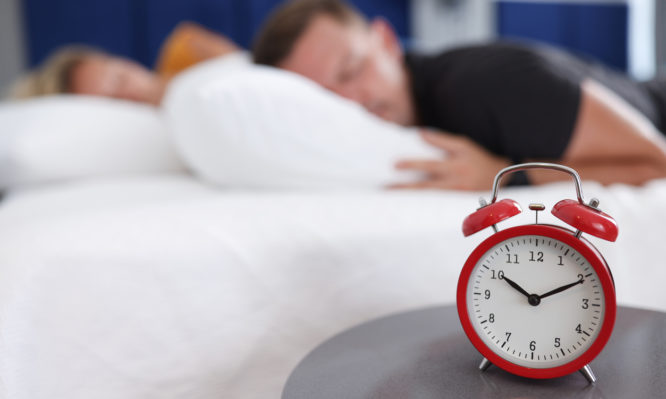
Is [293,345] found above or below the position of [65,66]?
below

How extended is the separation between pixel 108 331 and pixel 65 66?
1575mm

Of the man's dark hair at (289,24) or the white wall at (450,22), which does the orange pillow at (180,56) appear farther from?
the white wall at (450,22)

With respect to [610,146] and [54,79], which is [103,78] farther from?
[610,146]

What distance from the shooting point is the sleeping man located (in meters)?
0.88

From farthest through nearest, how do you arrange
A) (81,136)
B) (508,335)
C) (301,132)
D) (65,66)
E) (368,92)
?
(65,66)
(81,136)
(368,92)
(301,132)
(508,335)

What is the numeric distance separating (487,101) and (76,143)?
97 centimetres

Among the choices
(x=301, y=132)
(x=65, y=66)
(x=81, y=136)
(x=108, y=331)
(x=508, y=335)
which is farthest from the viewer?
(x=65, y=66)

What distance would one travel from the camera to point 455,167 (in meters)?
0.89

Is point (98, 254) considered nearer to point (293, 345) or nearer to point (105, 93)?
point (293, 345)

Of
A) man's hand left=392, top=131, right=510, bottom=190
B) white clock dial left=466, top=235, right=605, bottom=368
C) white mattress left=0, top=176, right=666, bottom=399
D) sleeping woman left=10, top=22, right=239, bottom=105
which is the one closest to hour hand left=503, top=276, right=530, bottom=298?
white clock dial left=466, top=235, right=605, bottom=368

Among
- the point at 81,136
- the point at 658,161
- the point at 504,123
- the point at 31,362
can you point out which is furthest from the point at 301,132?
the point at 81,136

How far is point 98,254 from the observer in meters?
0.60

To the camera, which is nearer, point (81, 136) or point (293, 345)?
point (293, 345)

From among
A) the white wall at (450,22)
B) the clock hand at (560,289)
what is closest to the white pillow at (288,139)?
the clock hand at (560,289)
